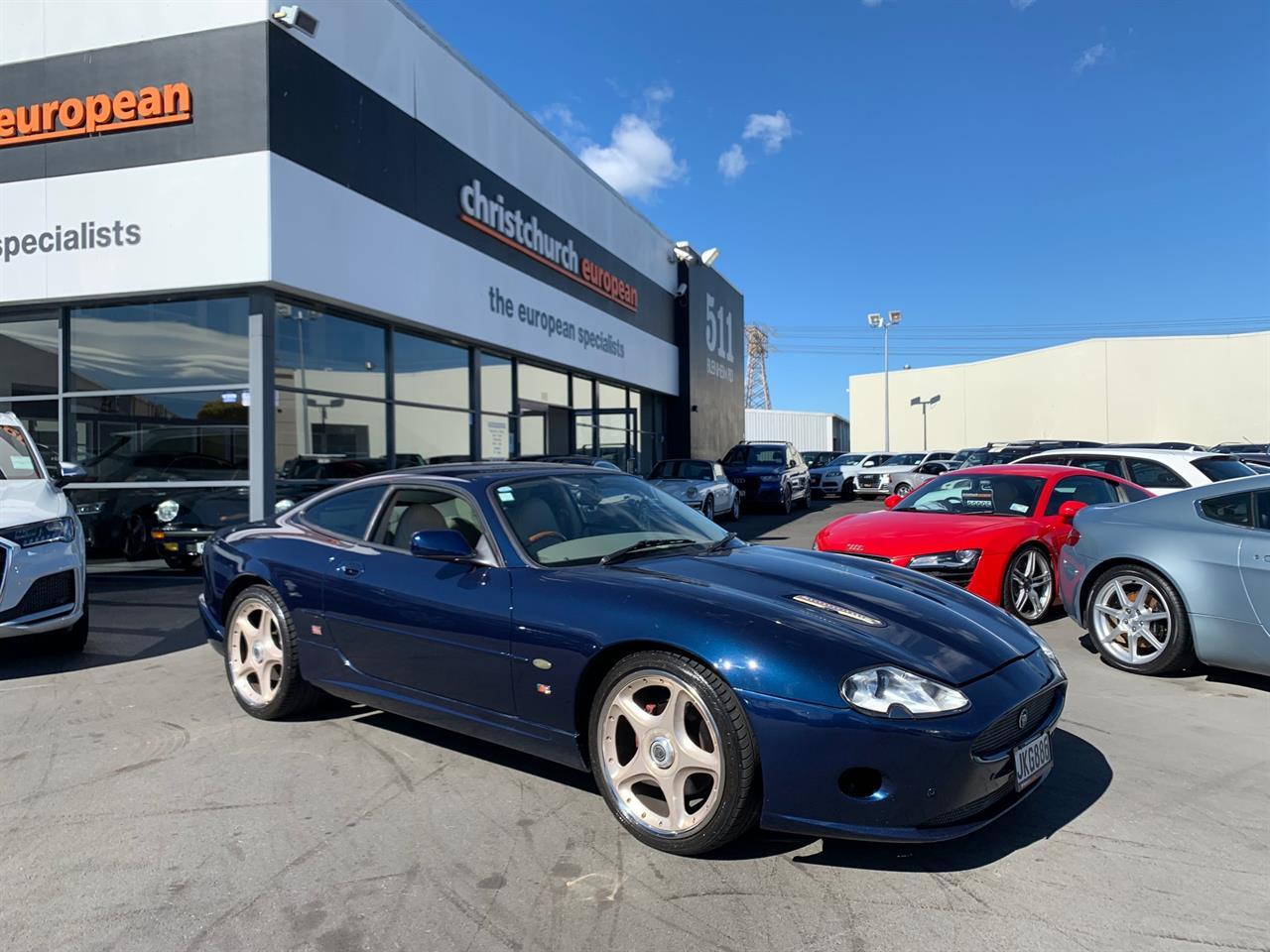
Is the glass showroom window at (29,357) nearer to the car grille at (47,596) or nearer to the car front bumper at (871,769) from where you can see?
the car grille at (47,596)

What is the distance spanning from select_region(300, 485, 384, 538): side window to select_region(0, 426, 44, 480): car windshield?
3230mm

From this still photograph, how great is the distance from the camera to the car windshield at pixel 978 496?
7043mm

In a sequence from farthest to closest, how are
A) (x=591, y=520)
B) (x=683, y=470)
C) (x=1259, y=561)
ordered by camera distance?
(x=683, y=470) → (x=1259, y=561) → (x=591, y=520)

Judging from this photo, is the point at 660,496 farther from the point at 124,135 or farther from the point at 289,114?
the point at 124,135

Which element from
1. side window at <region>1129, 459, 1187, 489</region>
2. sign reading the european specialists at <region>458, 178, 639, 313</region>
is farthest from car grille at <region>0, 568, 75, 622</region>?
side window at <region>1129, 459, 1187, 489</region>

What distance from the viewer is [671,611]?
293cm

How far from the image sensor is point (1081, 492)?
7273mm

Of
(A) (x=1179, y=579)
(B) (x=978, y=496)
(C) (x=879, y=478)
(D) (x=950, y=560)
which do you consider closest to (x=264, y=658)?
(D) (x=950, y=560)

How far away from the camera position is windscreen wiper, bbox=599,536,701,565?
355cm

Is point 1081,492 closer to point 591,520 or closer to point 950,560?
point 950,560

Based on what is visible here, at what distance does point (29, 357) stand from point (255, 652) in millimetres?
9208

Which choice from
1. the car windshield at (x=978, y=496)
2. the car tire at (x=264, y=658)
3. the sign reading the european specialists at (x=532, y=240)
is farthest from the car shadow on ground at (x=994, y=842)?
the sign reading the european specialists at (x=532, y=240)

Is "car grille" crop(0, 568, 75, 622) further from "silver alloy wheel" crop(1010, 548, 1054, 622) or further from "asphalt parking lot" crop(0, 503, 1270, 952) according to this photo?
"silver alloy wheel" crop(1010, 548, 1054, 622)

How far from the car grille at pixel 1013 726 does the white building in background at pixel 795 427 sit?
53.2 metres
